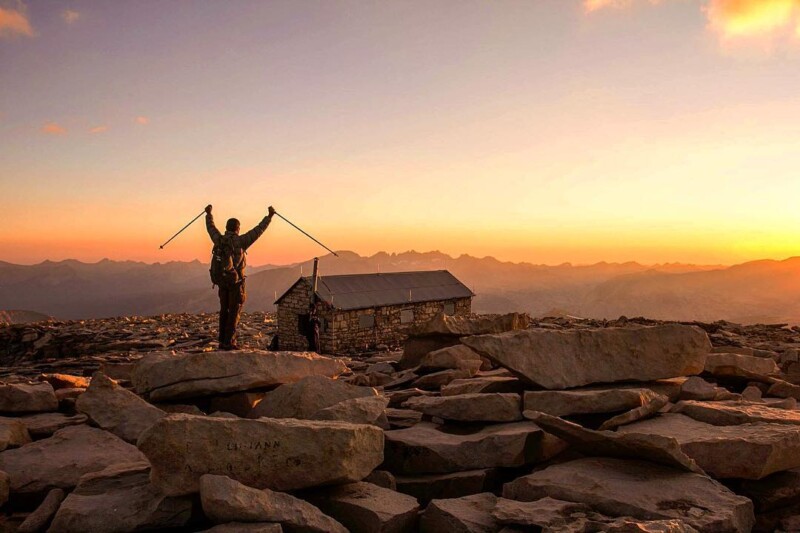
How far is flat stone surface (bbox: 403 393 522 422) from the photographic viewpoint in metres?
7.17

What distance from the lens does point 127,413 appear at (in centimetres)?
763

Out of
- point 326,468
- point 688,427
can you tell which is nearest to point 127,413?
point 326,468

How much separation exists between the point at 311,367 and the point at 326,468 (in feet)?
13.3

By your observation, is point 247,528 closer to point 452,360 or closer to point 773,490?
point 773,490

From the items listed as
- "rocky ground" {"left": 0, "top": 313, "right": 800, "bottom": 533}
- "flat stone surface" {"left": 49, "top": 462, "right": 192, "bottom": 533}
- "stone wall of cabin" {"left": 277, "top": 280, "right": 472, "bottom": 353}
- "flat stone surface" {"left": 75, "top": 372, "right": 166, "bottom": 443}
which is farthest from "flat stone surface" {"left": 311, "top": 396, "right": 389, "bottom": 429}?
"stone wall of cabin" {"left": 277, "top": 280, "right": 472, "bottom": 353}

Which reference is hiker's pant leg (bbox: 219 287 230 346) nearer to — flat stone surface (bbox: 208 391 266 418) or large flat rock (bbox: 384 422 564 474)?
flat stone surface (bbox: 208 391 266 418)

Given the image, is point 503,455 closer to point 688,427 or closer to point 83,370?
point 688,427

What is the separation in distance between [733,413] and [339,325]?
1673 cm

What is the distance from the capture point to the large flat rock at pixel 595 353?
7.93 metres

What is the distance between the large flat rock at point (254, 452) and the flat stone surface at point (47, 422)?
150 inches

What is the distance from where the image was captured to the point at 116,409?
7625mm

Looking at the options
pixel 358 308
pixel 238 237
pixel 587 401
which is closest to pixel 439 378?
pixel 587 401

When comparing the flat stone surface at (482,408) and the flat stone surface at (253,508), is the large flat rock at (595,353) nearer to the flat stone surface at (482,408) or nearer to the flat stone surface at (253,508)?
the flat stone surface at (482,408)

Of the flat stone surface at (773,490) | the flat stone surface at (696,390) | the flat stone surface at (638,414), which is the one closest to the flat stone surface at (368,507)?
the flat stone surface at (638,414)
